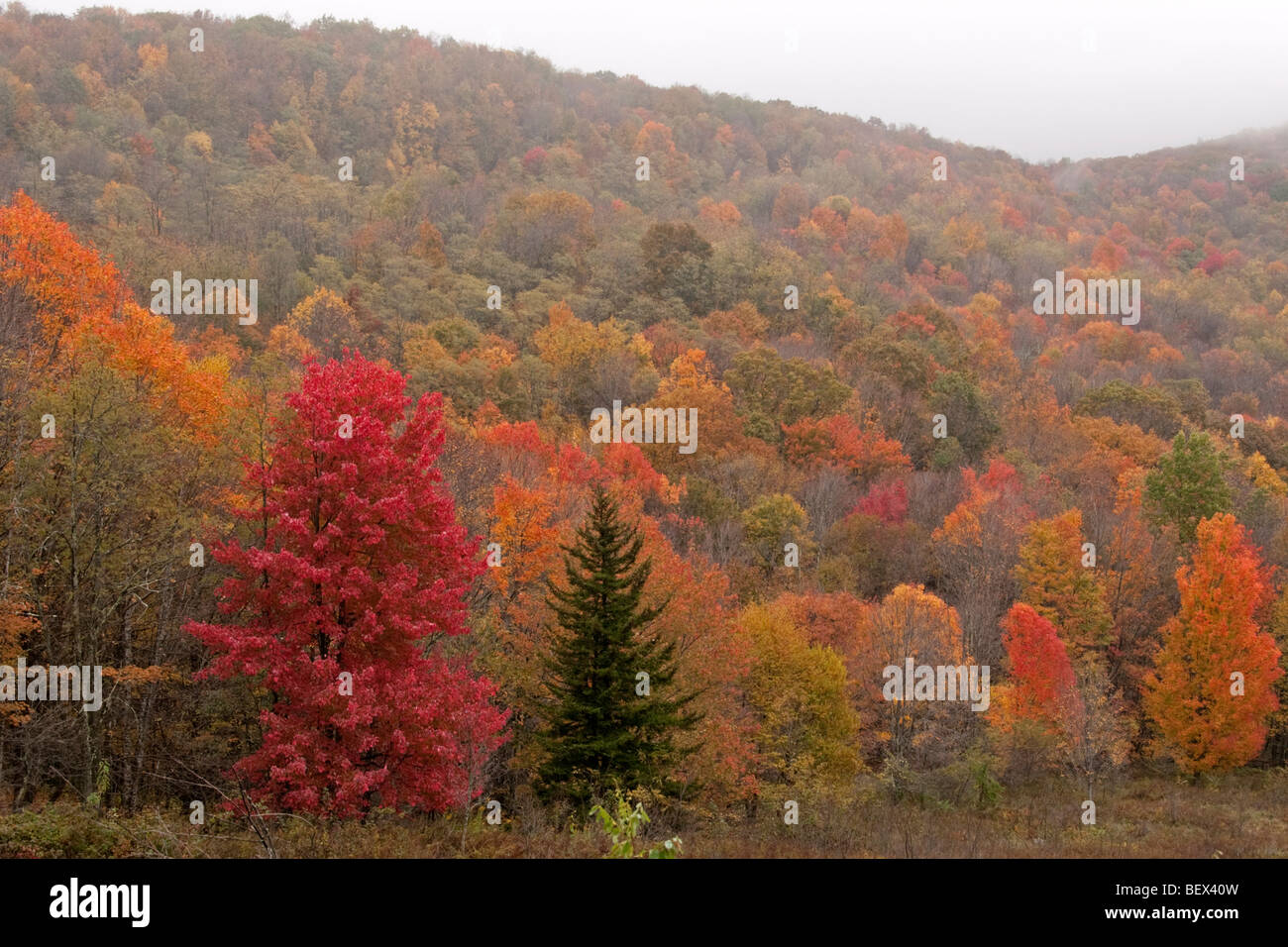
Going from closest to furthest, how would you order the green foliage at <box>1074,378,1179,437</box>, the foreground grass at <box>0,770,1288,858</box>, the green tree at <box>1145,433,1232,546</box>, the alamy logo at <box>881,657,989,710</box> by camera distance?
the foreground grass at <box>0,770,1288,858</box> < the alamy logo at <box>881,657,989,710</box> < the green tree at <box>1145,433,1232,546</box> < the green foliage at <box>1074,378,1179,437</box>

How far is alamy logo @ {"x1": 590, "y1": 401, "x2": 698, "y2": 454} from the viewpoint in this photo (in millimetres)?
60000

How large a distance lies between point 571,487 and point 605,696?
17799mm

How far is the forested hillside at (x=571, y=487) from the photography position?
19.0 m

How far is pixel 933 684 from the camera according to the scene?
36000 mm

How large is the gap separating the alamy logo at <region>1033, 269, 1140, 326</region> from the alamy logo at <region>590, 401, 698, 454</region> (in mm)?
71859

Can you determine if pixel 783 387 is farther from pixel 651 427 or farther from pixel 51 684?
pixel 51 684

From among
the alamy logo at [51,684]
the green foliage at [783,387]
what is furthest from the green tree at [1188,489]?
the alamy logo at [51,684]

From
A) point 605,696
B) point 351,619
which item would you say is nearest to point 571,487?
point 605,696

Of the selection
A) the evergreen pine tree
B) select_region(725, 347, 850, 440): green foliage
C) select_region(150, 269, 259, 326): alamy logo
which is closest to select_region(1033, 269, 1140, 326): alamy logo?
select_region(725, 347, 850, 440): green foliage

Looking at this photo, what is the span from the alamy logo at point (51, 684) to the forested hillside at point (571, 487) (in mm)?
268

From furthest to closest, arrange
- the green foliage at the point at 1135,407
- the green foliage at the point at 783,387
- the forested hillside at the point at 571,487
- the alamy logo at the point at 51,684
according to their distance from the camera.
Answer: the green foliage at the point at 1135,407 → the green foliage at the point at 783,387 → the forested hillside at the point at 571,487 → the alamy logo at the point at 51,684

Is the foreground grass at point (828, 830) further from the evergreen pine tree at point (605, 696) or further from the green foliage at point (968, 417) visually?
the green foliage at point (968, 417)

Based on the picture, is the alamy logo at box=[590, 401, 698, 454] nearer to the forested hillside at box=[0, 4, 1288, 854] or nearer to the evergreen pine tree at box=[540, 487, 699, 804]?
the forested hillside at box=[0, 4, 1288, 854]
